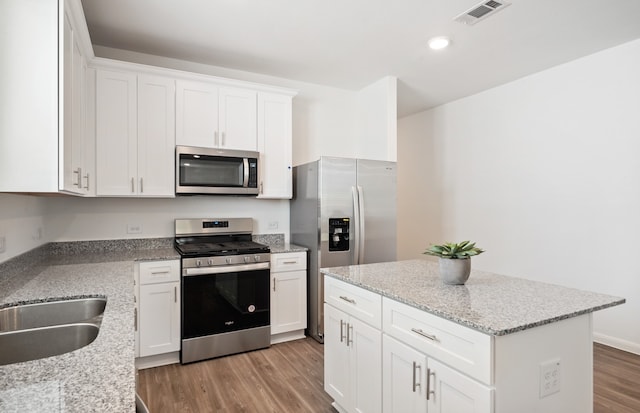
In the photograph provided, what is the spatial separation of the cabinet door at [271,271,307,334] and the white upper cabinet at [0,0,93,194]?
206 centimetres

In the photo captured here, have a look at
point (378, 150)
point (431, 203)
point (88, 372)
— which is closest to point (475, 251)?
point (88, 372)

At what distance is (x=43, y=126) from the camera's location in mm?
1529

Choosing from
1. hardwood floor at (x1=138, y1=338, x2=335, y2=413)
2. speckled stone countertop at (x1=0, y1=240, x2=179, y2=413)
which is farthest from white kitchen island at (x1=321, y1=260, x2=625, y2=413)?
speckled stone countertop at (x1=0, y1=240, x2=179, y2=413)

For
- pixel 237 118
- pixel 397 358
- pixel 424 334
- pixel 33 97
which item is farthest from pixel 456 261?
pixel 237 118

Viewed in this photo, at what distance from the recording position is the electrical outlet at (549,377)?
54.3 inches

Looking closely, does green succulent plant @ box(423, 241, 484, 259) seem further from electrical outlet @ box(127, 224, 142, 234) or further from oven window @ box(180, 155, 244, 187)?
electrical outlet @ box(127, 224, 142, 234)

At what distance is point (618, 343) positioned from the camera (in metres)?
3.18

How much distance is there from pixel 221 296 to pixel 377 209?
5.65 ft

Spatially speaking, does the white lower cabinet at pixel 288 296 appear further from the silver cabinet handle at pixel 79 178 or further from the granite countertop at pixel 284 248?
the silver cabinet handle at pixel 79 178

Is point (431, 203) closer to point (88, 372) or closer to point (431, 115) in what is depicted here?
point (431, 115)

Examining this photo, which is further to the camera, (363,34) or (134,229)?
(134,229)

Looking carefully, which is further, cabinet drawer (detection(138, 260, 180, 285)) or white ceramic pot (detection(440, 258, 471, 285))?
cabinet drawer (detection(138, 260, 180, 285))

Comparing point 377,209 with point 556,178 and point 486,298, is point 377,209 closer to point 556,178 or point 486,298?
point 556,178

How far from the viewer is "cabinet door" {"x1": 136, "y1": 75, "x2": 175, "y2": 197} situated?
302 cm
